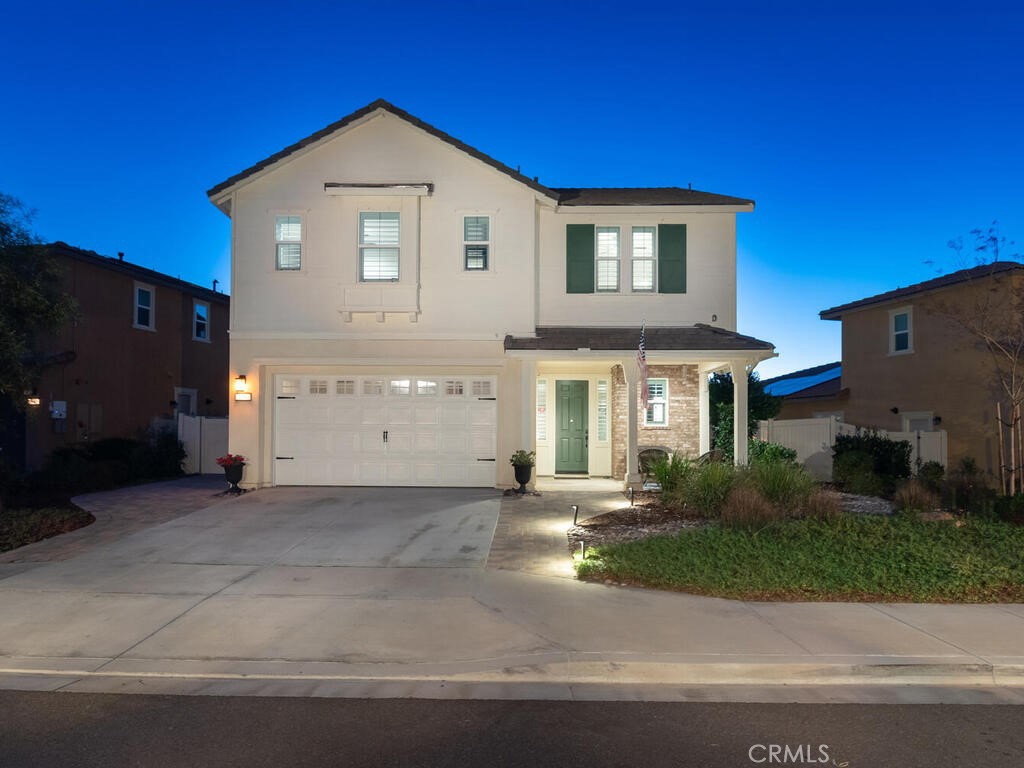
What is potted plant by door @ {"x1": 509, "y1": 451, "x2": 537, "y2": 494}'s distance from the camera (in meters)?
14.2

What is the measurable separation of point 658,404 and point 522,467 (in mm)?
4357

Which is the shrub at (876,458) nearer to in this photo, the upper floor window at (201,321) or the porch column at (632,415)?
the porch column at (632,415)

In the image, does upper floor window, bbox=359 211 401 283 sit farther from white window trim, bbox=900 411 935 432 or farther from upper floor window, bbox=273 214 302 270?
white window trim, bbox=900 411 935 432

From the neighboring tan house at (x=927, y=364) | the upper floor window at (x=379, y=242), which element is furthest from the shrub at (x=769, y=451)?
the upper floor window at (x=379, y=242)

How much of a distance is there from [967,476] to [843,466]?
2339mm

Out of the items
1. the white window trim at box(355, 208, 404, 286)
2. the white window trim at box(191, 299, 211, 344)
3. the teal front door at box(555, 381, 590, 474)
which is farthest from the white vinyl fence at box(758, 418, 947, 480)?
the white window trim at box(191, 299, 211, 344)

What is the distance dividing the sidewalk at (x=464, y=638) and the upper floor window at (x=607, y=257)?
328 inches

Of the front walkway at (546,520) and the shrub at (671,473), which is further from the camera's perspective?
the shrub at (671,473)

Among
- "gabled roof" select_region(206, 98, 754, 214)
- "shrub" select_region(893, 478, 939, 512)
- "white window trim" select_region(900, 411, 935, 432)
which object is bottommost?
"shrub" select_region(893, 478, 939, 512)

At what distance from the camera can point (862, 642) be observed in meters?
5.96

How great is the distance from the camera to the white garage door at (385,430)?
15.1m

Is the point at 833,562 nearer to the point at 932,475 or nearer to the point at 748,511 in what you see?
the point at 748,511

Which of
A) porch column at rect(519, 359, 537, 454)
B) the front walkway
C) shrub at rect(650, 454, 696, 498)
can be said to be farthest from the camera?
porch column at rect(519, 359, 537, 454)

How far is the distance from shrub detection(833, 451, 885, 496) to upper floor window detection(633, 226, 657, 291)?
5.79 metres
